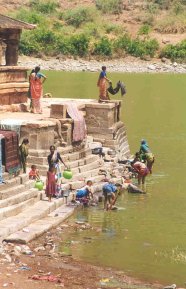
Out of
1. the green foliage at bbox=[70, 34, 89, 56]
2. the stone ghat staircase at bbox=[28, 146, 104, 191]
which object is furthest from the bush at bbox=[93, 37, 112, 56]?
the stone ghat staircase at bbox=[28, 146, 104, 191]

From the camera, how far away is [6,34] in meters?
22.8

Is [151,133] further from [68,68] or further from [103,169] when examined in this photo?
[68,68]

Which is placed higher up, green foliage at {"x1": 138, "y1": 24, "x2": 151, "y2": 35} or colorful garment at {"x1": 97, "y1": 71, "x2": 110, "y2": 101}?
green foliage at {"x1": 138, "y1": 24, "x2": 151, "y2": 35}

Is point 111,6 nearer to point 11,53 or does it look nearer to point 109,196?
point 11,53

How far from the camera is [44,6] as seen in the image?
260 feet

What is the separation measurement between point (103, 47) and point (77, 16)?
349 inches

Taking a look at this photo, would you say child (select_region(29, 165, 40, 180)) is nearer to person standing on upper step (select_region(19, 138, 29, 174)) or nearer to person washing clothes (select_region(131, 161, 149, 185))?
person standing on upper step (select_region(19, 138, 29, 174))

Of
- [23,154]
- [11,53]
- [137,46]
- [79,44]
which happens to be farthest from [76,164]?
[137,46]

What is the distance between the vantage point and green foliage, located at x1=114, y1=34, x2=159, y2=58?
69.2 meters

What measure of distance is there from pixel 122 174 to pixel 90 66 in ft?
151

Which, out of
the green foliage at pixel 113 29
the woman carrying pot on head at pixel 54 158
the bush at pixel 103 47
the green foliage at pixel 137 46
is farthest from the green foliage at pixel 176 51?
the woman carrying pot on head at pixel 54 158

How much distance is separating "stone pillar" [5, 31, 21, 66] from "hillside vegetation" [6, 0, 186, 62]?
44269 millimetres

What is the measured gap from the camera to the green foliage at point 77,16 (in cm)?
7600

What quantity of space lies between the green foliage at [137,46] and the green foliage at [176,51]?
114 centimetres
